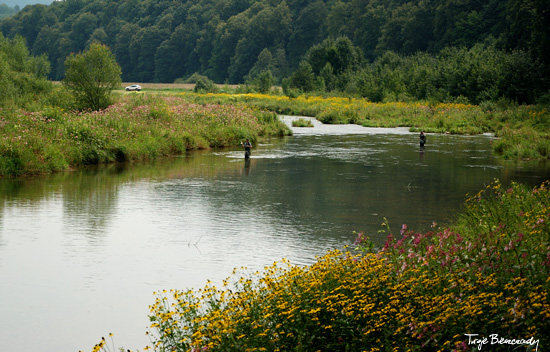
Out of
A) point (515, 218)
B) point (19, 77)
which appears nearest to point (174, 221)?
point (515, 218)

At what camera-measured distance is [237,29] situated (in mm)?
144125

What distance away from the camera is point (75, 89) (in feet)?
123

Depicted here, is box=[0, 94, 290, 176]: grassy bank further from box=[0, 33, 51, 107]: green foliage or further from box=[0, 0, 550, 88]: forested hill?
box=[0, 0, 550, 88]: forested hill

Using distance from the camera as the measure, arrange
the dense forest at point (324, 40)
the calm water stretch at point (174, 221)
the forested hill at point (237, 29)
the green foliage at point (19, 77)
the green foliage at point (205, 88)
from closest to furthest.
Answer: the calm water stretch at point (174, 221)
the green foliage at point (19, 77)
the dense forest at point (324, 40)
the green foliage at point (205, 88)
the forested hill at point (237, 29)

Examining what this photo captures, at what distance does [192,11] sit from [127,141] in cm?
13477

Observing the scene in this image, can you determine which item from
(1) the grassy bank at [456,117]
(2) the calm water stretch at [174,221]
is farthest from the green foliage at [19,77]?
(1) the grassy bank at [456,117]

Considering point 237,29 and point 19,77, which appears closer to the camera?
point 19,77

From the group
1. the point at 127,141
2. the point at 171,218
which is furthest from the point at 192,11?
the point at 171,218

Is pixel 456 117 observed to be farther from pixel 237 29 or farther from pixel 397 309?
pixel 237 29

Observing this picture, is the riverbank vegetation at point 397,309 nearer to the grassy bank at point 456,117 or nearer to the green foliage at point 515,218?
the green foliage at point 515,218

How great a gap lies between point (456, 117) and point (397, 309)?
4653 centimetres

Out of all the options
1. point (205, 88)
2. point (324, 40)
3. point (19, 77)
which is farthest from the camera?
point (324, 40)

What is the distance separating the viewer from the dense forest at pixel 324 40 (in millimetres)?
61562

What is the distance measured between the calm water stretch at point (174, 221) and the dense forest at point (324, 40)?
30.0m
